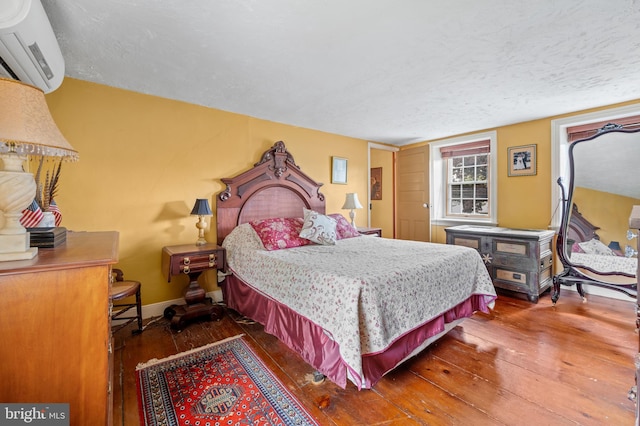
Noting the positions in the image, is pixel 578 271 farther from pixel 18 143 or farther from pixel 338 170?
pixel 18 143

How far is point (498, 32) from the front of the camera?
1.82 meters

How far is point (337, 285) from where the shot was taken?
1754mm

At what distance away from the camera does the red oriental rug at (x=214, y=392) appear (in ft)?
4.91

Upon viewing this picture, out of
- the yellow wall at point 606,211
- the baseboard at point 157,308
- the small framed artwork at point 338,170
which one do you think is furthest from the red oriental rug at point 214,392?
the yellow wall at point 606,211

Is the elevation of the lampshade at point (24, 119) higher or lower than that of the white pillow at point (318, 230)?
higher

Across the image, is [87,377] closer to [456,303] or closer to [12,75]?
[12,75]

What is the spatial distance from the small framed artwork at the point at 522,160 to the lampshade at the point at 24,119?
467 cm

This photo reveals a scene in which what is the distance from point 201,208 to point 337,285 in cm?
185

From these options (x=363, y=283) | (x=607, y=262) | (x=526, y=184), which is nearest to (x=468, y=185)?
(x=526, y=184)

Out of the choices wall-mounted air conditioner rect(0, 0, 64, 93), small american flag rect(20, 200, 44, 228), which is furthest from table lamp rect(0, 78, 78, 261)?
wall-mounted air conditioner rect(0, 0, 64, 93)

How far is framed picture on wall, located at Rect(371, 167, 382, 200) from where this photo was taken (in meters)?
5.63

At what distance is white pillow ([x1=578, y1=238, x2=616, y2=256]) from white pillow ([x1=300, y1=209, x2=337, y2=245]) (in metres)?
2.77

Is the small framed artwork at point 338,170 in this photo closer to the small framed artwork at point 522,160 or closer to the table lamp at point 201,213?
the table lamp at point 201,213

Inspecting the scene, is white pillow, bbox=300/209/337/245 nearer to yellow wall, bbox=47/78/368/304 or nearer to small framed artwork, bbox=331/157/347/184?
yellow wall, bbox=47/78/368/304
